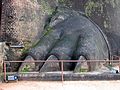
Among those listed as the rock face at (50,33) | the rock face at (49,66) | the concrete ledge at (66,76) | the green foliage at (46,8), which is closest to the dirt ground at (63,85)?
the concrete ledge at (66,76)

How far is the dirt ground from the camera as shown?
435 inches

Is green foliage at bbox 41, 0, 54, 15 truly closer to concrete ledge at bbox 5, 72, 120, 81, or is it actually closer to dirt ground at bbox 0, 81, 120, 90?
concrete ledge at bbox 5, 72, 120, 81

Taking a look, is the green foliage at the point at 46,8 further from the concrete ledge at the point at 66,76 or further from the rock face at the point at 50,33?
the concrete ledge at the point at 66,76

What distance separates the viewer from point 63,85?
11.4m

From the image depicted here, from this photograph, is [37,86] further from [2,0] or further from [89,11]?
[89,11]

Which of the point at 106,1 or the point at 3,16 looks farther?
the point at 106,1

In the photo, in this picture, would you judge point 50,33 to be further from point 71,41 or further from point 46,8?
point 46,8

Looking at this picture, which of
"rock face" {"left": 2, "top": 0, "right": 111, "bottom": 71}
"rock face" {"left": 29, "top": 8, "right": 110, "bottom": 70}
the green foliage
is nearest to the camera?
"rock face" {"left": 29, "top": 8, "right": 110, "bottom": 70}

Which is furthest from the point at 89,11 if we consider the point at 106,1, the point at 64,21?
the point at 64,21

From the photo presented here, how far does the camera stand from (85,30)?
48.7ft

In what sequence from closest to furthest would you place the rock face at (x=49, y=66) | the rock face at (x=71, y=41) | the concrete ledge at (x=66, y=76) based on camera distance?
the concrete ledge at (x=66, y=76) → the rock face at (x=49, y=66) → the rock face at (x=71, y=41)

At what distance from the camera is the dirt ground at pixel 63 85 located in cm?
1105

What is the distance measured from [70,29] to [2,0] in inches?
122

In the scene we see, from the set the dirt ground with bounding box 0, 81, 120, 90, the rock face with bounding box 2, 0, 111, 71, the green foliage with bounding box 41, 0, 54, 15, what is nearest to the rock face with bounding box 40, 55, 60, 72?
the rock face with bounding box 2, 0, 111, 71
